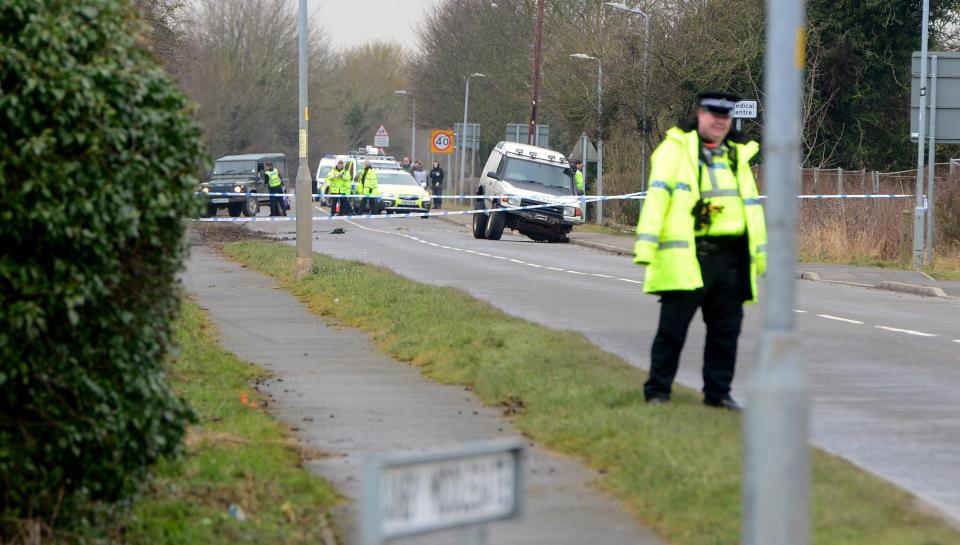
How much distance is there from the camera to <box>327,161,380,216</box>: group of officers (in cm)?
4456

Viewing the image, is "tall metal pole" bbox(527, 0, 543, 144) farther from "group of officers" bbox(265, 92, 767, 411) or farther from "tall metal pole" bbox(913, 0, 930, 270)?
"group of officers" bbox(265, 92, 767, 411)

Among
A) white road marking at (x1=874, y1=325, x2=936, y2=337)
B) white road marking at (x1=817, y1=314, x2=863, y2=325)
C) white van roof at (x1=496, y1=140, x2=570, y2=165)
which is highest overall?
white van roof at (x1=496, y1=140, x2=570, y2=165)

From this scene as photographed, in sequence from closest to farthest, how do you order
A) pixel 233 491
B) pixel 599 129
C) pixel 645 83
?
pixel 233 491, pixel 645 83, pixel 599 129

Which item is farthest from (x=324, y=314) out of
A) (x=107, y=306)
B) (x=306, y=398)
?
(x=107, y=306)

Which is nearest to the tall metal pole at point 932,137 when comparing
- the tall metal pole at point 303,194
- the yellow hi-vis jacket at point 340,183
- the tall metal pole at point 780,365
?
the tall metal pole at point 303,194

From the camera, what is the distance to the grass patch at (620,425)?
5965mm

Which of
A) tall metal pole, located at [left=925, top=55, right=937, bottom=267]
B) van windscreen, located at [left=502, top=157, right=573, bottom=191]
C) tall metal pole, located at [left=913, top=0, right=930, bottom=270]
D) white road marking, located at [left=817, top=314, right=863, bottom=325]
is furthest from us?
van windscreen, located at [left=502, top=157, right=573, bottom=191]

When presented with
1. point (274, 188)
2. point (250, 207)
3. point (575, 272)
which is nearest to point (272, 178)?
point (274, 188)

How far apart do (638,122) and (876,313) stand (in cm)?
2472

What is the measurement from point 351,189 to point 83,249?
135 feet

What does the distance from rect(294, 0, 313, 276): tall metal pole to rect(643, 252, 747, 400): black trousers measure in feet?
37.2

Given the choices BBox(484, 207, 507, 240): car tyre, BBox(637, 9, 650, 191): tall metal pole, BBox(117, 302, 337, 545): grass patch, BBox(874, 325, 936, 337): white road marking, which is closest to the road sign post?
BBox(484, 207, 507, 240): car tyre

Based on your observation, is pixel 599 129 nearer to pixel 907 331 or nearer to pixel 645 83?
pixel 645 83

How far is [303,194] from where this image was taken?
2011 centimetres
